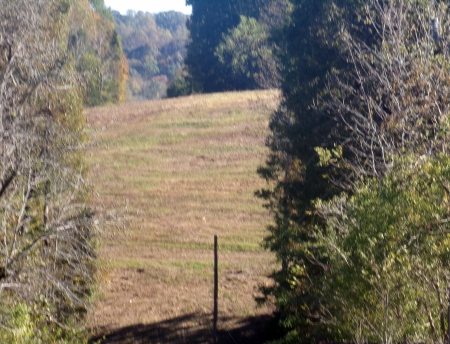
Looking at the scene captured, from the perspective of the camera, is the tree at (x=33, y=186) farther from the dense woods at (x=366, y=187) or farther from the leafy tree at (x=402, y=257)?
the leafy tree at (x=402, y=257)

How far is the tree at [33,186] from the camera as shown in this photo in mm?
10773

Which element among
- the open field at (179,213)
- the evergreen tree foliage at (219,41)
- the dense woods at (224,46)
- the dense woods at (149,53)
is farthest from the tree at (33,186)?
the dense woods at (149,53)

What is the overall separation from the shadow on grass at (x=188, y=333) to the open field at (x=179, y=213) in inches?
2.5

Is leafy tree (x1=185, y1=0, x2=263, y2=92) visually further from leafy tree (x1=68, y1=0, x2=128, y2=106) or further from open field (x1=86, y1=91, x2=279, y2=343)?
leafy tree (x1=68, y1=0, x2=128, y2=106)

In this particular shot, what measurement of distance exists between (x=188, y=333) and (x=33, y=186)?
403 inches

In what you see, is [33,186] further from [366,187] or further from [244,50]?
[244,50]

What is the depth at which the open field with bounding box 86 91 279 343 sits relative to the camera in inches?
859

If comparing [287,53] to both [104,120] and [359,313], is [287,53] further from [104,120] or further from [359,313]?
[104,120]

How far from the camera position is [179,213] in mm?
31875

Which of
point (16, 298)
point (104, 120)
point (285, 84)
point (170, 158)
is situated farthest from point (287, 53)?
point (104, 120)

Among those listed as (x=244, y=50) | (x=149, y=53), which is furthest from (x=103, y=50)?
(x=149, y=53)

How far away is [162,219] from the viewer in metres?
31.4

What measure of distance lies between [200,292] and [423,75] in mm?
15550

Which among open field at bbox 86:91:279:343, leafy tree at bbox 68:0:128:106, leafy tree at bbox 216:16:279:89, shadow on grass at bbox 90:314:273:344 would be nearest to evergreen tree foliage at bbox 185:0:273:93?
leafy tree at bbox 216:16:279:89
